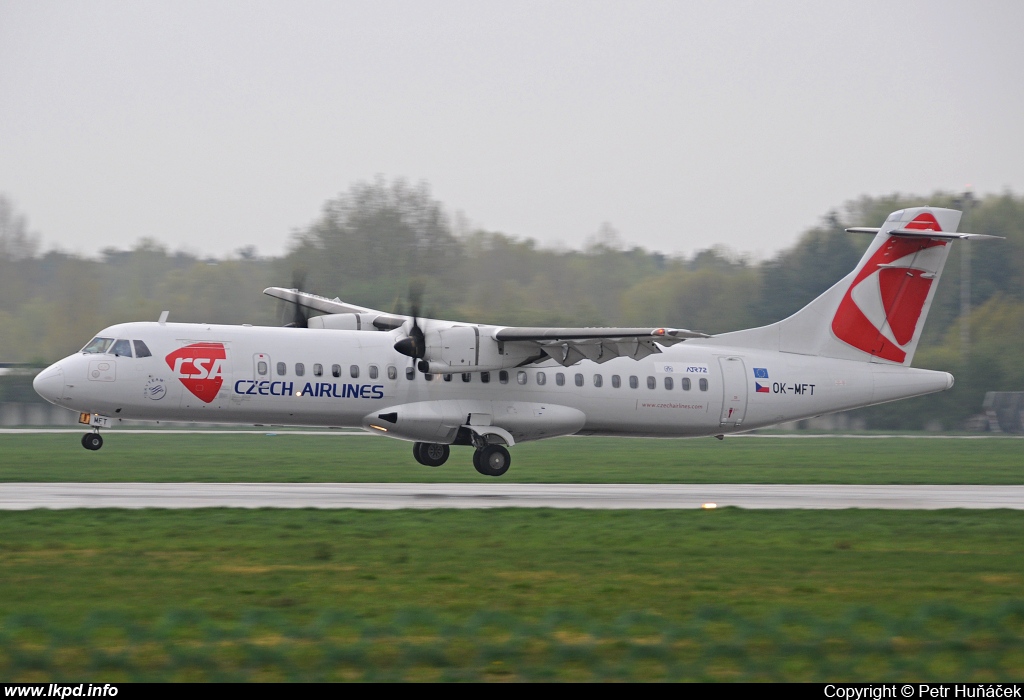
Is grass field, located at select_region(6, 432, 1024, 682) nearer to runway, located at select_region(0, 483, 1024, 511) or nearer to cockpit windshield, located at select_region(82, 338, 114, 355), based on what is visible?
runway, located at select_region(0, 483, 1024, 511)

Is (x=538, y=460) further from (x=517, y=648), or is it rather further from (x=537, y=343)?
(x=517, y=648)

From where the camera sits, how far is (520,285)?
2441 inches

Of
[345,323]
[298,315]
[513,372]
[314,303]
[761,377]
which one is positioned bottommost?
[761,377]

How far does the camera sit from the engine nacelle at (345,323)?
2638cm

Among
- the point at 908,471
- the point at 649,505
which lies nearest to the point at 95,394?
the point at 649,505

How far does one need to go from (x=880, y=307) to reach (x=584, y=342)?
7.84 meters

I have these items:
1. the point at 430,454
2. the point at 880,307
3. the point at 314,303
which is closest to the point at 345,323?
the point at 314,303

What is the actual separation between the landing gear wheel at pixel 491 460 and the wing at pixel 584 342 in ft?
6.73

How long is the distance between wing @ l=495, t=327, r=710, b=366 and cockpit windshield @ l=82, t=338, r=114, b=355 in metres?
8.02

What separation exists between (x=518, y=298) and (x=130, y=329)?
112 ft

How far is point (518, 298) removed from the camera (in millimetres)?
55312

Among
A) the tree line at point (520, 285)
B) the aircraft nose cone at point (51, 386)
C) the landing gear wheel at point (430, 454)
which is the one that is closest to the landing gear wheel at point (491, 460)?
the landing gear wheel at point (430, 454)

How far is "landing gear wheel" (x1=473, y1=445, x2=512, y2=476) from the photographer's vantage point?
23047mm
